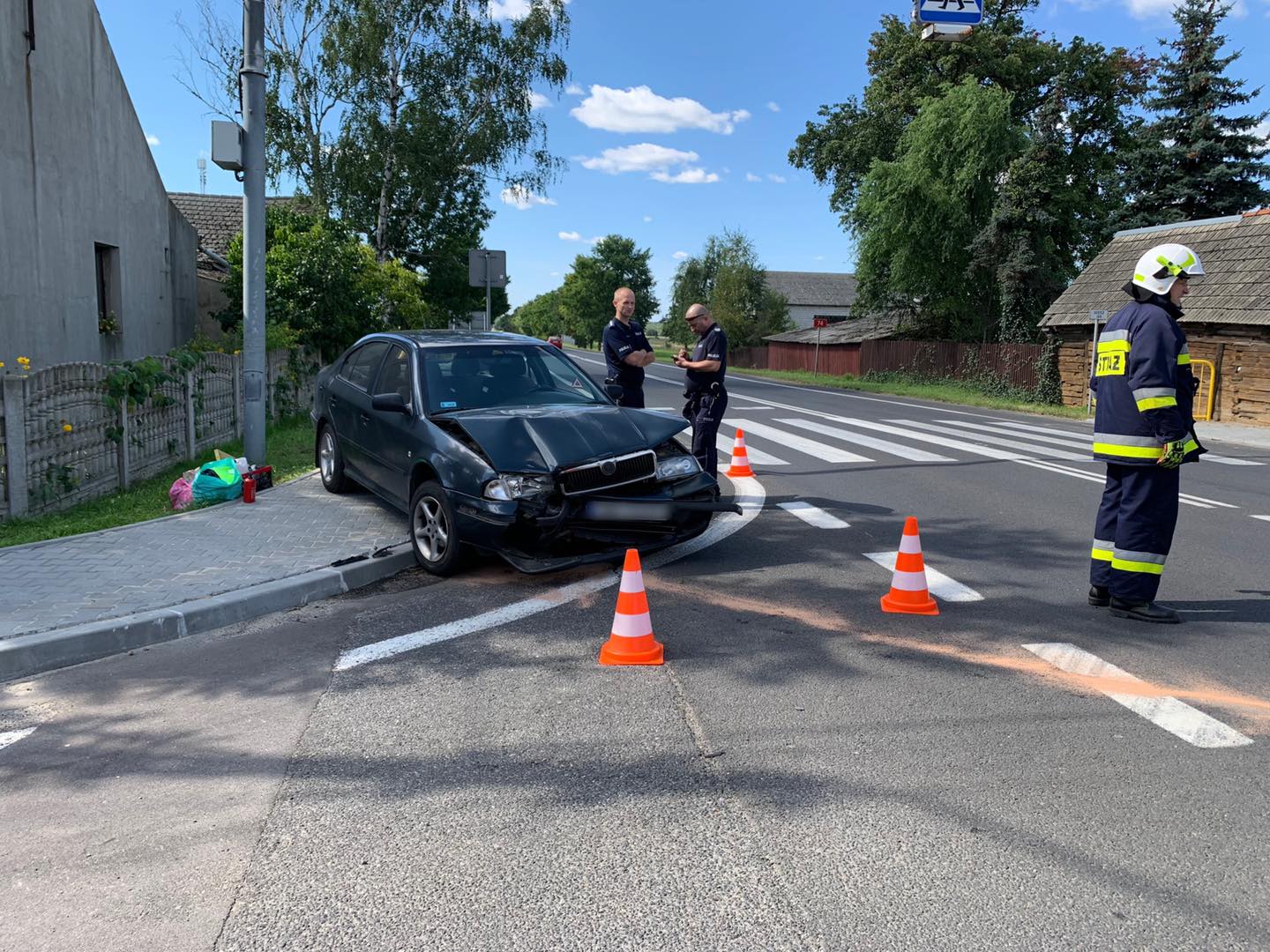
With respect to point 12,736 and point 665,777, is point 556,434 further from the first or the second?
point 12,736

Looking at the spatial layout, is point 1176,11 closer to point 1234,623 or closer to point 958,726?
point 1234,623

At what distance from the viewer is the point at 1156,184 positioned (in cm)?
3189

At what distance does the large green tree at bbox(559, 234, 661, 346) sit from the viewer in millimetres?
106938

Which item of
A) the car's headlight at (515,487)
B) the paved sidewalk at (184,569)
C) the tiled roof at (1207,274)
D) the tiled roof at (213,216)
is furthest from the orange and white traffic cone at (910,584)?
the tiled roof at (213,216)

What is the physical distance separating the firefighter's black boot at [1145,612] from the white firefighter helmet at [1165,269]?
1.79m

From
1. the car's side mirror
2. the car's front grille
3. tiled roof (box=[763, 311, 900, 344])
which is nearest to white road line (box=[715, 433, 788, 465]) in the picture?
the car's front grille

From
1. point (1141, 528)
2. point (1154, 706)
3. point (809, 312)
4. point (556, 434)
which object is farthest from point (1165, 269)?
point (809, 312)

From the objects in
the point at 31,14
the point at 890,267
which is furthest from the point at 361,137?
the point at 890,267

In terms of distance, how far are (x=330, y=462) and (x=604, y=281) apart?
101078 millimetres

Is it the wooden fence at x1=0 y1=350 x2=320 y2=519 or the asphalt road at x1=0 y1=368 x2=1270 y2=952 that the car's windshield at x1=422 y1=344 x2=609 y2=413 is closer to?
the asphalt road at x1=0 y1=368 x2=1270 y2=952

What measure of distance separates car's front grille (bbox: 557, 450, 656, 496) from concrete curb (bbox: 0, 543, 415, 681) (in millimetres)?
1570

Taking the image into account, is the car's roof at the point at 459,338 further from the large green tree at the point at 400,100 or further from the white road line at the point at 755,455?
the large green tree at the point at 400,100

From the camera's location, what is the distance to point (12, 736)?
12.6 ft

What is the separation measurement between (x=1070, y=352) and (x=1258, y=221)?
5866mm
